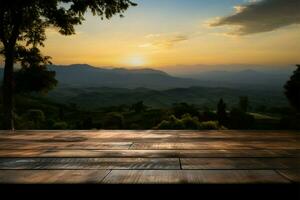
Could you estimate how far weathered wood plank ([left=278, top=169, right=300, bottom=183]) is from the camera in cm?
229

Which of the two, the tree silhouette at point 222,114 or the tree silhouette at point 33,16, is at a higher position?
the tree silhouette at point 33,16

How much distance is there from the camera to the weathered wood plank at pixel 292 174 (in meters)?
2.29

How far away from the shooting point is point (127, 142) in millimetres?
4551

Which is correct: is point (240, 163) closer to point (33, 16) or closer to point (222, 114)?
point (33, 16)

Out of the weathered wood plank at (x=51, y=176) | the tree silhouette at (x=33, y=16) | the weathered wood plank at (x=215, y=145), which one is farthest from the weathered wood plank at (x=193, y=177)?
the tree silhouette at (x=33, y=16)

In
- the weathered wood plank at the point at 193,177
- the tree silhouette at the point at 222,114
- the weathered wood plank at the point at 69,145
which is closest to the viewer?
the weathered wood plank at the point at 193,177

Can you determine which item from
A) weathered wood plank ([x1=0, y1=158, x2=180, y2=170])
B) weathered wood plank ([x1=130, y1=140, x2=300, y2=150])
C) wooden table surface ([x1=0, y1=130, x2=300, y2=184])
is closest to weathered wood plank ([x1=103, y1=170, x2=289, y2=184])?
wooden table surface ([x1=0, y1=130, x2=300, y2=184])

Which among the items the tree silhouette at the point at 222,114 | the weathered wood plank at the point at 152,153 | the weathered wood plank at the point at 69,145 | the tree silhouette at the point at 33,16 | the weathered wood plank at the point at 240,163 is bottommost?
the tree silhouette at the point at 222,114

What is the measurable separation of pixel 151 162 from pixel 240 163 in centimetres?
→ 77

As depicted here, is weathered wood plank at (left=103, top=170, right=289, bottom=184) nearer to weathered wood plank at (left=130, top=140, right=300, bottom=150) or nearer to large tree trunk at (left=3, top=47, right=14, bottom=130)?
weathered wood plank at (left=130, top=140, right=300, bottom=150)

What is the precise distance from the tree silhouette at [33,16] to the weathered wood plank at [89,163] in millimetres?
9966

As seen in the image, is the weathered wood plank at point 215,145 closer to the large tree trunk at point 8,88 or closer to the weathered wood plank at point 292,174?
the weathered wood plank at point 292,174

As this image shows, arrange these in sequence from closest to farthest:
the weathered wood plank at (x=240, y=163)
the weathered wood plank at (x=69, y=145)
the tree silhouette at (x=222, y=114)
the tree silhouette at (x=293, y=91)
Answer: the weathered wood plank at (x=240, y=163), the weathered wood plank at (x=69, y=145), the tree silhouette at (x=293, y=91), the tree silhouette at (x=222, y=114)
